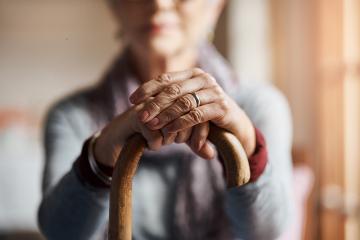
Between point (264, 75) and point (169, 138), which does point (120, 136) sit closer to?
point (169, 138)

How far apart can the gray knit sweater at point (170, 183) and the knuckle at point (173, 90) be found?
86mm

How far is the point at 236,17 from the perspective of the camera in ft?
5.11

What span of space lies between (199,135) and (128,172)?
0.15ft

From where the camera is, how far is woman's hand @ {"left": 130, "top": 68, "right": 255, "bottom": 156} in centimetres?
27

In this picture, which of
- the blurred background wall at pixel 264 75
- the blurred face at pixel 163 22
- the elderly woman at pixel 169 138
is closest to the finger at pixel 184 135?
the elderly woman at pixel 169 138

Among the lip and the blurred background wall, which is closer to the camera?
the lip

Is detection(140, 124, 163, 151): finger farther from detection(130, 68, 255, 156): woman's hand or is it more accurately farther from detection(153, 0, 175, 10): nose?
detection(153, 0, 175, 10): nose

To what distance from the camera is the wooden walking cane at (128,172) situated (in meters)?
0.28

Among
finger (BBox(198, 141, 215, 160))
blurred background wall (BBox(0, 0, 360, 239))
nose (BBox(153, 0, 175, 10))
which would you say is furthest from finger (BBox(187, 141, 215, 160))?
blurred background wall (BBox(0, 0, 360, 239))

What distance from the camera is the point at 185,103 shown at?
274 millimetres

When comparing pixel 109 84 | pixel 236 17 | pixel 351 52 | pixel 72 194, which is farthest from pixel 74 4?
pixel 72 194

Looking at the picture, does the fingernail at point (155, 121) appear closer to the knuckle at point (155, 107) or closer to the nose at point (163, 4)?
the knuckle at point (155, 107)

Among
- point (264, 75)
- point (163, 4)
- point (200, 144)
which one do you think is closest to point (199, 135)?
point (200, 144)

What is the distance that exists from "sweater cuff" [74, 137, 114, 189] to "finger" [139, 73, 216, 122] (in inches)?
2.5
